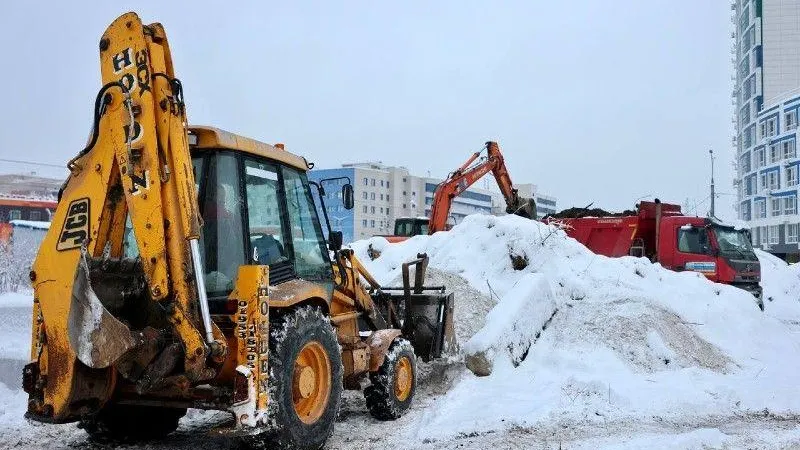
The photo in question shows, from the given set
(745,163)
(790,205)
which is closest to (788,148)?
(790,205)

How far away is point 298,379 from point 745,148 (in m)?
73.2

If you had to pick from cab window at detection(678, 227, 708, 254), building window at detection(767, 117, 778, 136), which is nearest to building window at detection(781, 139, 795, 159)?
building window at detection(767, 117, 778, 136)

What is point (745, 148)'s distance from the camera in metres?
69.1

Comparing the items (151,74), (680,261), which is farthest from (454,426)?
(680,261)

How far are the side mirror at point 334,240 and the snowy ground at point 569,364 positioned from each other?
67.8 inches

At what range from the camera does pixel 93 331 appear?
4.45m

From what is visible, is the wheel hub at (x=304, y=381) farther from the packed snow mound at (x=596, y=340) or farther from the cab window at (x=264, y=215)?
the packed snow mound at (x=596, y=340)

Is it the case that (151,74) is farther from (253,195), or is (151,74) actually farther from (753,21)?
(753,21)

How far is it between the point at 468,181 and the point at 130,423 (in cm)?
1678

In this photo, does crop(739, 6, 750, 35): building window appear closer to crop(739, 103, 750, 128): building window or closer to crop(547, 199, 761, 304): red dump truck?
crop(739, 103, 750, 128): building window

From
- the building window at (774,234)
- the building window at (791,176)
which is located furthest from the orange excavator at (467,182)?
Result: the building window at (774,234)

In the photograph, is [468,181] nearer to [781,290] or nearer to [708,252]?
[708,252]

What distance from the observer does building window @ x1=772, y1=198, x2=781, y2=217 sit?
61500 millimetres

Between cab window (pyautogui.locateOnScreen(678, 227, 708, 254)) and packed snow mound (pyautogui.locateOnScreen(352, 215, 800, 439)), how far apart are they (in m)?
2.46
